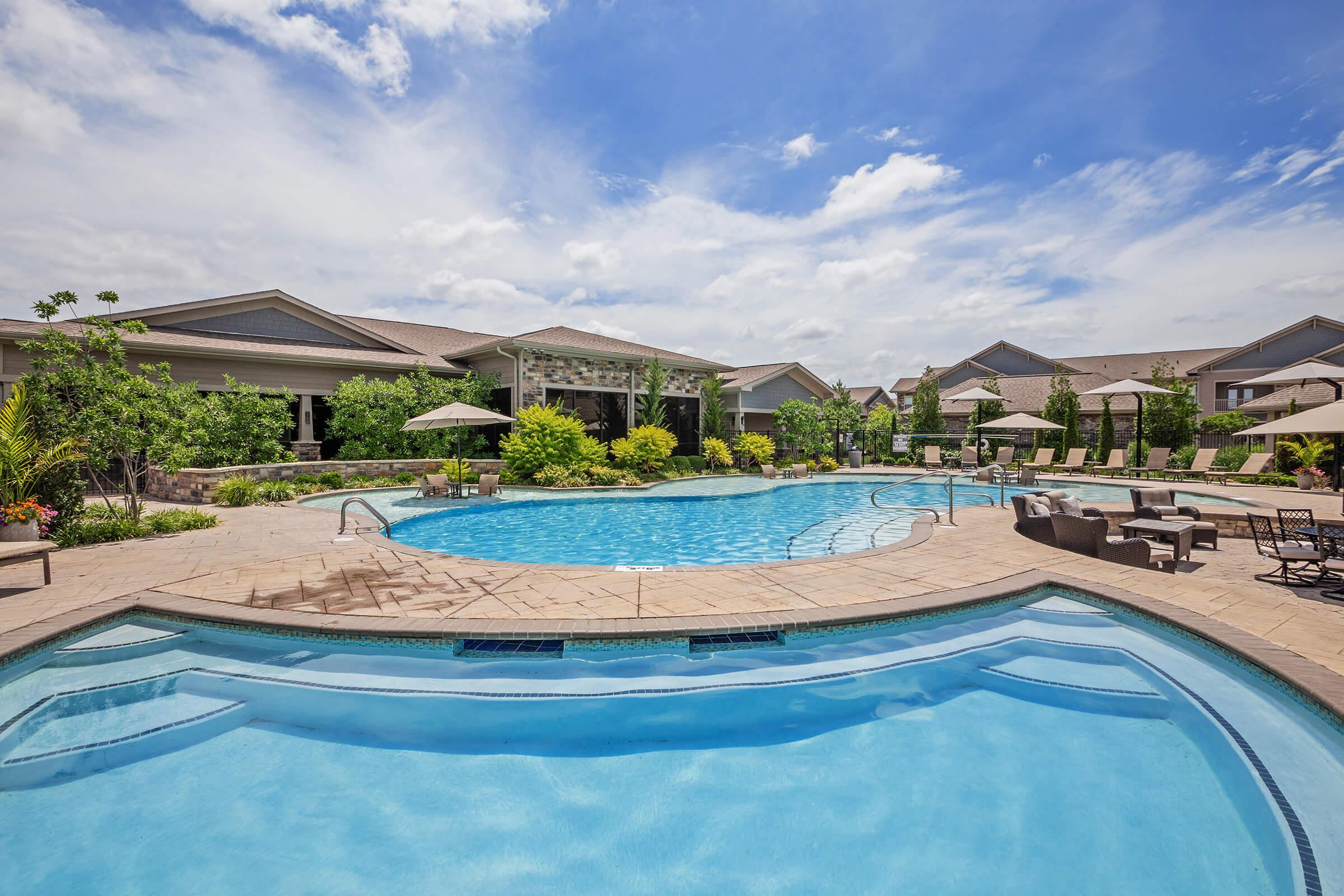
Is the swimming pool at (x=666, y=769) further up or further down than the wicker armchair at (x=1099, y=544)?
further down

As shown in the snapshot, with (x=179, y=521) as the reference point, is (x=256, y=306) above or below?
above

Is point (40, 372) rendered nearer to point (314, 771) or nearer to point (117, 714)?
point (117, 714)

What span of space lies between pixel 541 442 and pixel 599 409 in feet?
12.4

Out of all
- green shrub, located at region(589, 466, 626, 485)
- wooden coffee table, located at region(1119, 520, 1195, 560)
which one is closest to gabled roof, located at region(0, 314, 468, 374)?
green shrub, located at region(589, 466, 626, 485)

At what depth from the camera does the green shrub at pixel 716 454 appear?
68.0 feet

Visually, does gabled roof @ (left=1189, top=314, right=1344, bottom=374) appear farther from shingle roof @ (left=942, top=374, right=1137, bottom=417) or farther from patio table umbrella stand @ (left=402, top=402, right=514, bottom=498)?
patio table umbrella stand @ (left=402, top=402, right=514, bottom=498)

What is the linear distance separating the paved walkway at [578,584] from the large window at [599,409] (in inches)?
436

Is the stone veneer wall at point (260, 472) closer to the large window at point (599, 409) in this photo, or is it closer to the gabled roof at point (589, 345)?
the large window at point (599, 409)

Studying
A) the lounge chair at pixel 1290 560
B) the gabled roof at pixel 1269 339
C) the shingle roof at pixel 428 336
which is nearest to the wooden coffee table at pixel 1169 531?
the lounge chair at pixel 1290 560

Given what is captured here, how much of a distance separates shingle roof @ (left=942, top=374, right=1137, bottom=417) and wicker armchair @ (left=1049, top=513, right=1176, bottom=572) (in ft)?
69.5

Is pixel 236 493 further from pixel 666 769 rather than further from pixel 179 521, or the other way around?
pixel 666 769

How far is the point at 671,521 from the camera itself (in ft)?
39.5

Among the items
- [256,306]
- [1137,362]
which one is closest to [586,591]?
[256,306]

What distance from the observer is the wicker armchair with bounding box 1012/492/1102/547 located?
7.98 metres
